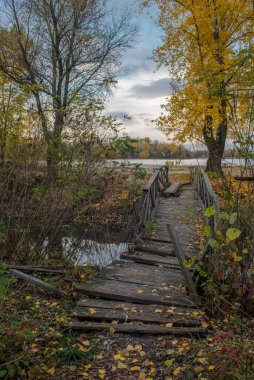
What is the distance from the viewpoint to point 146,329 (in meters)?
4.20

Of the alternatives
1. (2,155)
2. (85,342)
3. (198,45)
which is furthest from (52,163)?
(198,45)

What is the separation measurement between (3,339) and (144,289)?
8.18 feet

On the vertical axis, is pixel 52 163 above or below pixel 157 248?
above

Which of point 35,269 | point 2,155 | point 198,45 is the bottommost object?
point 35,269

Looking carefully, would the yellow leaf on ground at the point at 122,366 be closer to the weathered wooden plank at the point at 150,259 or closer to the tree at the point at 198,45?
the weathered wooden plank at the point at 150,259

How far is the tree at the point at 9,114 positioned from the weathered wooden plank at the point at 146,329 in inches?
146

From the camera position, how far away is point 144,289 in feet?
17.7

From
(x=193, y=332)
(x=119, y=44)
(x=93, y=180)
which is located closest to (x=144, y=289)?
(x=193, y=332)

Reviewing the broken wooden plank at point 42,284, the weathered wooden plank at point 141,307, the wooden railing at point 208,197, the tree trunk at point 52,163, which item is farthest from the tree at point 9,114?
the wooden railing at point 208,197

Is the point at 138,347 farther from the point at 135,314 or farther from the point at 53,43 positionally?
the point at 53,43

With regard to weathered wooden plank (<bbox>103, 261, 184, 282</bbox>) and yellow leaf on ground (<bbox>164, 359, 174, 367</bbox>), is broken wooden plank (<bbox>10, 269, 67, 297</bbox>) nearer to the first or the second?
weathered wooden plank (<bbox>103, 261, 184, 282</bbox>)

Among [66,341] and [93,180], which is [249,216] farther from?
[93,180]

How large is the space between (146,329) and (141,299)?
81cm

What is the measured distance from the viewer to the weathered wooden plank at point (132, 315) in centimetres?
442
